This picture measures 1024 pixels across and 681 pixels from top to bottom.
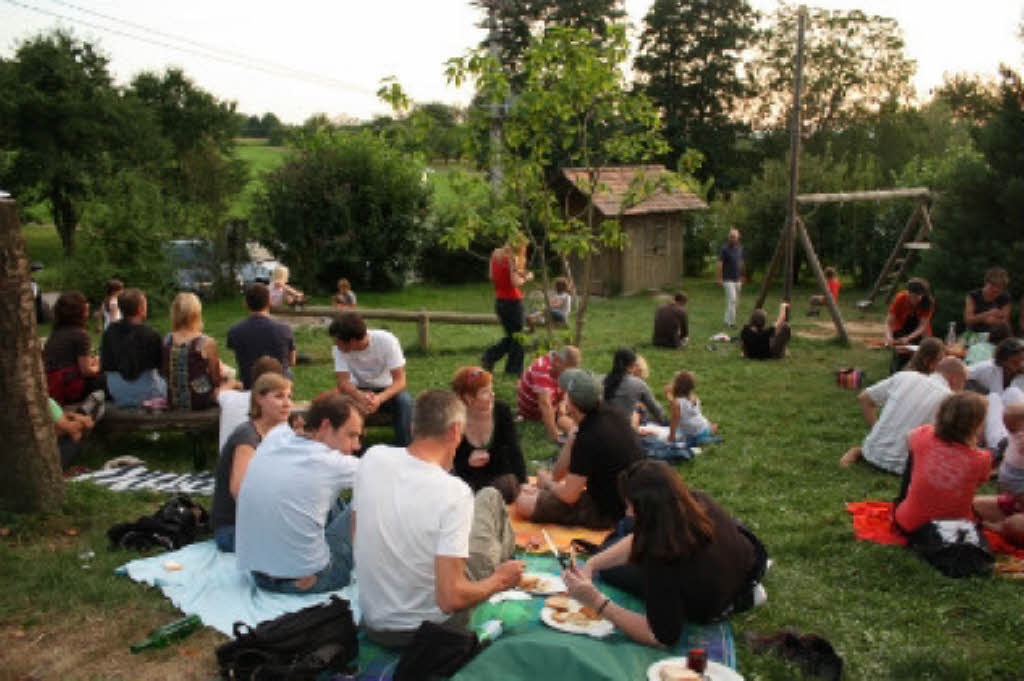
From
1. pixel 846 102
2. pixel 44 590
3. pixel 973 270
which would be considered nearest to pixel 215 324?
pixel 44 590

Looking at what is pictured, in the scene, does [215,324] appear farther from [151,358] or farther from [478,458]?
[478,458]

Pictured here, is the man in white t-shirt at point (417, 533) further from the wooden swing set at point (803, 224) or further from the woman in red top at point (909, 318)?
the wooden swing set at point (803, 224)

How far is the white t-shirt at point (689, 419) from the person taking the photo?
914cm

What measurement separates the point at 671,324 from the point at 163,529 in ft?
34.5

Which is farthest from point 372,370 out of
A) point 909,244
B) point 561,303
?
point 909,244

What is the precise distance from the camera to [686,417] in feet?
30.2

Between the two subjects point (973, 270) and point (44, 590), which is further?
point (973, 270)

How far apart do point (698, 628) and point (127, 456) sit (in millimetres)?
6348

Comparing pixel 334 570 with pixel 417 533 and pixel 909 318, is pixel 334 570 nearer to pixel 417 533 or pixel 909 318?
pixel 417 533

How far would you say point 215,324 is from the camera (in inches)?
722

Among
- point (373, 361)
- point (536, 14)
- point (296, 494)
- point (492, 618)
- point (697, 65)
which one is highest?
point (536, 14)

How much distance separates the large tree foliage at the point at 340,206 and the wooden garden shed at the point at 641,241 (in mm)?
4603

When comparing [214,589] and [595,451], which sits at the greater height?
[595,451]

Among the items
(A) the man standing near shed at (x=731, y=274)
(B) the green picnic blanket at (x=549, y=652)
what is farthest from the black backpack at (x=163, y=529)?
A: (A) the man standing near shed at (x=731, y=274)
